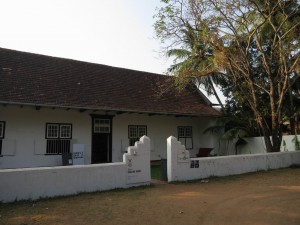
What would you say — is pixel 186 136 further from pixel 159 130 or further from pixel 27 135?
pixel 27 135

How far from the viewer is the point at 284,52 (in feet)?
51.9

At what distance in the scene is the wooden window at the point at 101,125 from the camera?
17.4 metres

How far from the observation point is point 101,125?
17.6 m

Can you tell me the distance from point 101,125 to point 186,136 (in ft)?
20.0

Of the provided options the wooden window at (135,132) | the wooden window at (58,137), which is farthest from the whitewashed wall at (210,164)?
the wooden window at (135,132)

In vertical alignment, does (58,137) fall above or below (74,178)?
above

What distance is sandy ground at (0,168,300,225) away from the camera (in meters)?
7.09

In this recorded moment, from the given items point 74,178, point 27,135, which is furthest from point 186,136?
point 74,178

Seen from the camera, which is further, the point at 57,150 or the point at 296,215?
the point at 57,150

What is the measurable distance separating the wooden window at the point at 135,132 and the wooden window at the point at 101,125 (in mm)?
1424

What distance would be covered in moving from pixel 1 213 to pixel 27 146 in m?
7.94

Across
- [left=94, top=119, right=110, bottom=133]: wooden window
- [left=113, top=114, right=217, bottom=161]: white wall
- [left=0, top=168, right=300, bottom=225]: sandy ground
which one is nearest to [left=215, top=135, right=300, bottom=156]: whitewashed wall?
[left=113, top=114, right=217, bottom=161]: white wall

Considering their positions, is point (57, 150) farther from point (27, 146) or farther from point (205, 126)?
point (205, 126)

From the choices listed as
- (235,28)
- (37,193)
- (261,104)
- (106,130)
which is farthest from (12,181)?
→ (261,104)
